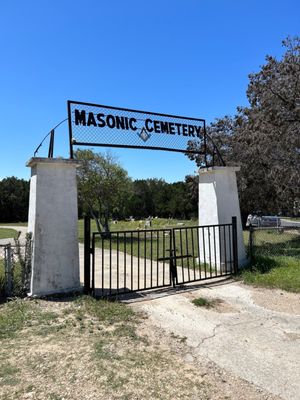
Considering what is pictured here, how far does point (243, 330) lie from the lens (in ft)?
15.3

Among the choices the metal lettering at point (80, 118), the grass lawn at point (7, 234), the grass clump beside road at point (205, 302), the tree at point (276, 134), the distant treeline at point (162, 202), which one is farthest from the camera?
the distant treeline at point (162, 202)

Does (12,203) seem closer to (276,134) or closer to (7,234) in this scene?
(7,234)

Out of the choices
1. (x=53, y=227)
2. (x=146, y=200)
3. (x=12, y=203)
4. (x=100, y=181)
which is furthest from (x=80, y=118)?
(x=146, y=200)

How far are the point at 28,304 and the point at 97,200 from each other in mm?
14054

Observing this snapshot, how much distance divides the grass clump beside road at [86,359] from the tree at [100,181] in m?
13.9

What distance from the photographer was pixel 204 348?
13.4 feet

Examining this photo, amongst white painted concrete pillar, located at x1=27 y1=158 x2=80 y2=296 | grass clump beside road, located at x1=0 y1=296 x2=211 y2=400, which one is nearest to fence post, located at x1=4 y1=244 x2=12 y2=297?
white painted concrete pillar, located at x1=27 y1=158 x2=80 y2=296

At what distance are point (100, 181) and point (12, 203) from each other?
38262 millimetres

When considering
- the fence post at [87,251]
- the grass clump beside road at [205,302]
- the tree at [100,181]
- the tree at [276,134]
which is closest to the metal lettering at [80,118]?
the fence post at [87,251]

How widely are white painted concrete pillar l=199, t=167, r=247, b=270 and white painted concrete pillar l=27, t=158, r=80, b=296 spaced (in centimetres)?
345

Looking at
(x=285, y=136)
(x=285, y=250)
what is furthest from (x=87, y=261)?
(x=285, y=136)

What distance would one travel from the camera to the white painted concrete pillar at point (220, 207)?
850cm

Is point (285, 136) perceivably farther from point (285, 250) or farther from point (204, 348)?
point (204, 348)

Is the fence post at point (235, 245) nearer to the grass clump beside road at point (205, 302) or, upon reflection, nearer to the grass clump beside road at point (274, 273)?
the grass clump beside road at point (274, 273)
